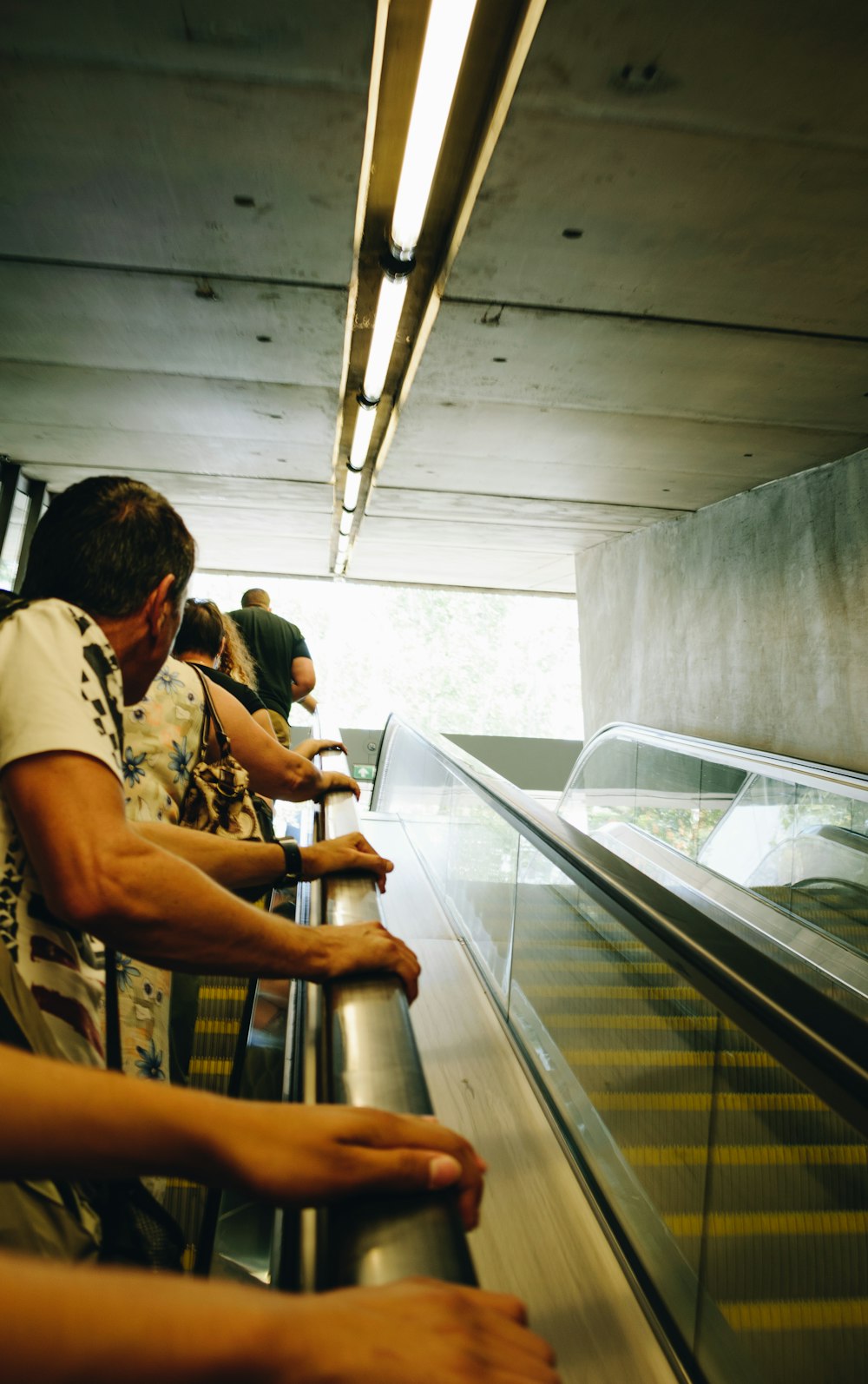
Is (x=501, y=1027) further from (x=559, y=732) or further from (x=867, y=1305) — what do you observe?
(x=559, y=732)

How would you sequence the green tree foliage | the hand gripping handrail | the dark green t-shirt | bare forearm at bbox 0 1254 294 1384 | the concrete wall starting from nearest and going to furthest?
bare forearm at bbox 0 1254 294 1384 < the hand gripping handrail < the dark green t-shirt < the concrete wall < the green tree foliage

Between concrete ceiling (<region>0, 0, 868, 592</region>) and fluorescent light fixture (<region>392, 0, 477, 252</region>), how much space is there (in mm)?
194

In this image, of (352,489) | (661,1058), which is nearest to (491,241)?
(661,1058)

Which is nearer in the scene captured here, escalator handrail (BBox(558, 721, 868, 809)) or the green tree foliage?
escalator handrail (BBox(558, 721, 868, 809))

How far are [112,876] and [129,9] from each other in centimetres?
254

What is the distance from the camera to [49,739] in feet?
3.69

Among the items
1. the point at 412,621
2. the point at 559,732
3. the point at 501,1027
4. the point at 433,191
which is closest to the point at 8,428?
the point at 433,191

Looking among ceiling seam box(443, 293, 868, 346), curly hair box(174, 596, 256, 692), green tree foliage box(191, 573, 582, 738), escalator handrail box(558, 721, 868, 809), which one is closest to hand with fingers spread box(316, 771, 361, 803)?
curly hair box(174, 596, 256, 692)

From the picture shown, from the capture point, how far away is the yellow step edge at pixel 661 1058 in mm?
1552

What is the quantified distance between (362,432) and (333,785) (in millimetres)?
4502

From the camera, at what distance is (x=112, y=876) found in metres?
1.13

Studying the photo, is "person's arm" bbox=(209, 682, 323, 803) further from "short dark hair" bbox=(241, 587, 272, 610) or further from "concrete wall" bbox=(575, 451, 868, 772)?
"concrete wall" bbox=(575, 451, 868, 772)

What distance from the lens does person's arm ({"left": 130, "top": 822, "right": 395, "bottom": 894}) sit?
5.72 feet

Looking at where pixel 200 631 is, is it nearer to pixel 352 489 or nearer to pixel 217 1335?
pixel 217 1335
